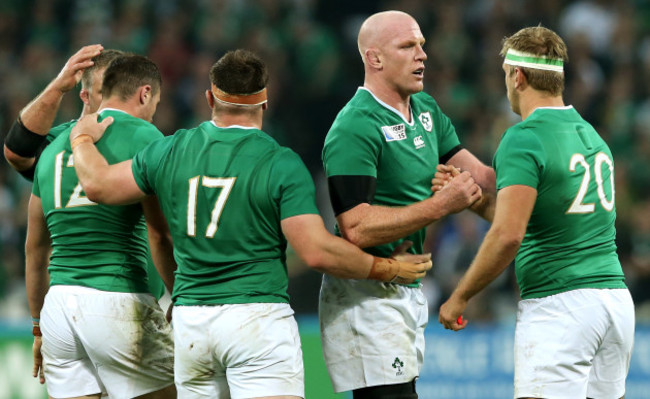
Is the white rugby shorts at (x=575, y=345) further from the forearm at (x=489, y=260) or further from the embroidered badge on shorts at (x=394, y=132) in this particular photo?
the embroidered badge on shorts at (x=394, y=132)

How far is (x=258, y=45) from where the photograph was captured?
41.1 ft

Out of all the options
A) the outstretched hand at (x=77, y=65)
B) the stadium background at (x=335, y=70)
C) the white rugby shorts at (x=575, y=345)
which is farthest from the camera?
the stadium background at (x=335, y=70)

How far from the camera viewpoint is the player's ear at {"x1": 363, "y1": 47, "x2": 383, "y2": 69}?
491 centimetres

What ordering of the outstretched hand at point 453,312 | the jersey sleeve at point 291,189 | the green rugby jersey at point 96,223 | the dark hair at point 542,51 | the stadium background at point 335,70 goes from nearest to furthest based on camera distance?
1. the jersey sleeve at point 291,189
2. the outstretched hand at point 453,312
3. the dark hair at point 542,51
4. the green rugby jersey at point 96,223
5. the stadium background at point 335,70

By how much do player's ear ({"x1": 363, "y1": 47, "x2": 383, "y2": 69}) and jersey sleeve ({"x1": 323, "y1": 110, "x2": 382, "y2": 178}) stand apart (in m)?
0.37

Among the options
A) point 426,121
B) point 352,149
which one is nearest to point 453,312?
point 352,149

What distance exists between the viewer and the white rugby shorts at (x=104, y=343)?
4812mm

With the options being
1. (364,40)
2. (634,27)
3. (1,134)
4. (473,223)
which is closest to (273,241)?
(364,40)

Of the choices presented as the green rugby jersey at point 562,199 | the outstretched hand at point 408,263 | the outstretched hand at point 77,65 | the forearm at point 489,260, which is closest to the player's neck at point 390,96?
the green rugby jersey at point 562,199

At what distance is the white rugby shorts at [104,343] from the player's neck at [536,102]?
218 cm

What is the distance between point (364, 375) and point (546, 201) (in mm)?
1225

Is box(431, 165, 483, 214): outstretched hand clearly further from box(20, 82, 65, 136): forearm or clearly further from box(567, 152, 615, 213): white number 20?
box(20, 82, 65, 136): forearm

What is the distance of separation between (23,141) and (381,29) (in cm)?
211

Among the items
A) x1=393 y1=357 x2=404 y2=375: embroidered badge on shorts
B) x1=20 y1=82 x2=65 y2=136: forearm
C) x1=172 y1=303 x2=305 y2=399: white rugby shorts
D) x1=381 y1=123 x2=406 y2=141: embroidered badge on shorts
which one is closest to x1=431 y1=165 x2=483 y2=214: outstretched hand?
x1=381 y1=123 x2=406 y2=141: embroidered badge on shorts
